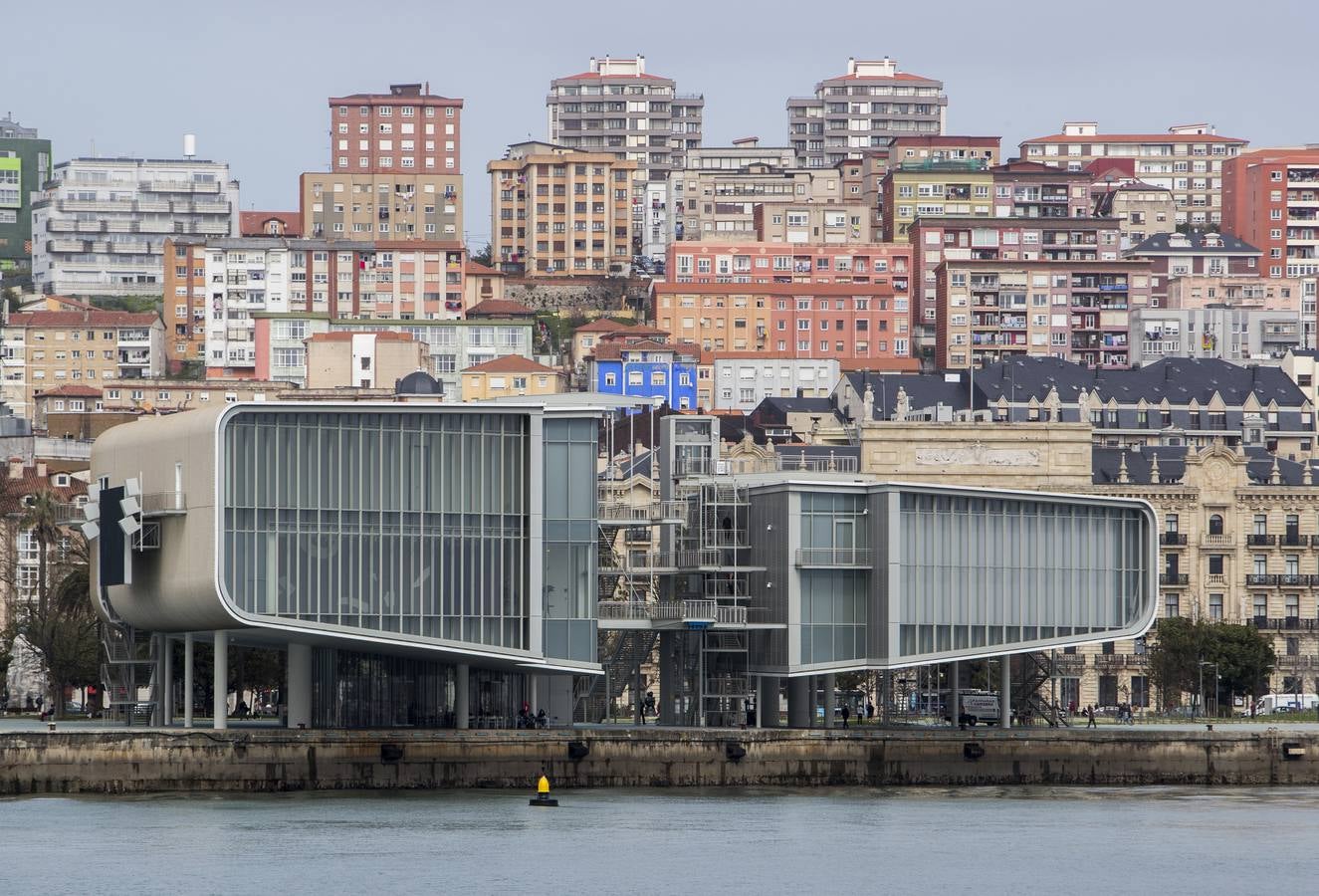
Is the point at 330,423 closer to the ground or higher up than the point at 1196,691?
higher up

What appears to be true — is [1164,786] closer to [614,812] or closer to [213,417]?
[614,812]

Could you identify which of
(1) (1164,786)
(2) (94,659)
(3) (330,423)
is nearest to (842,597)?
(1) (1164,786)

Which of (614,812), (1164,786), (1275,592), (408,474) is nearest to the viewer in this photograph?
(614,812)

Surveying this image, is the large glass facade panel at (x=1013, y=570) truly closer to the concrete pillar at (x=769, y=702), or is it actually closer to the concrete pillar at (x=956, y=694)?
the concrete pillar at (x=956, y=694)

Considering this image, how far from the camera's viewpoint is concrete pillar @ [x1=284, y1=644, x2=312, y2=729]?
95750 millimetres

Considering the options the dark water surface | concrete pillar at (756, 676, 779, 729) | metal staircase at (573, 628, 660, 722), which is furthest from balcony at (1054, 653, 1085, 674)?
the dark water surface

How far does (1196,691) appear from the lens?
137875mm

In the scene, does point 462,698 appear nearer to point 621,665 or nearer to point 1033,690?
point 621,665

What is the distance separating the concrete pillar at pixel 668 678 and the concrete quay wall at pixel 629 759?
7.80m

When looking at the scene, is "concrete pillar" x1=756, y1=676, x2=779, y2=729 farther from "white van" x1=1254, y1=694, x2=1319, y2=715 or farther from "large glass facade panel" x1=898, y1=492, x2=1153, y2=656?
"white van" x1=1254, y1=694, x2=1319, y2=715

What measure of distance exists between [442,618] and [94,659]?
37108 millimetres

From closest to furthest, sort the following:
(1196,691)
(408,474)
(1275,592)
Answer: (408,474), (1196,691), (1275,592)

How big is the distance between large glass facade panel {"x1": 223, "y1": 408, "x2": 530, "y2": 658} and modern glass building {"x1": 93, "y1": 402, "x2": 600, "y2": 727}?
0.15ft

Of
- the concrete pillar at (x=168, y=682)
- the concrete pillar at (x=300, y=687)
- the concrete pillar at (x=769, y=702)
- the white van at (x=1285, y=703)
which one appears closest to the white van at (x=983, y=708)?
the concrete pillar at (x=769, y=702)
